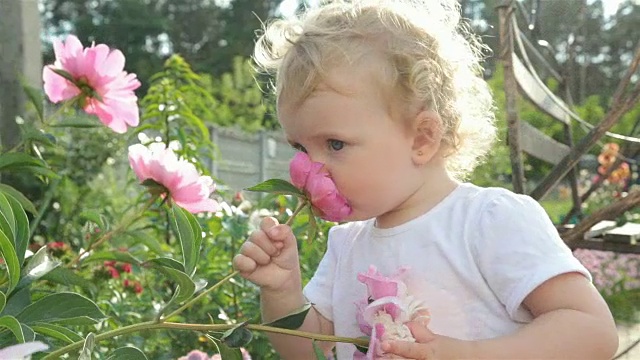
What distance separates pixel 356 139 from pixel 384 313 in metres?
0.31

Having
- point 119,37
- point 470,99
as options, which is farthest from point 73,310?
point 119,37

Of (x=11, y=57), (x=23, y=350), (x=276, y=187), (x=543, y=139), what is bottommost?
(x=11, y=57)

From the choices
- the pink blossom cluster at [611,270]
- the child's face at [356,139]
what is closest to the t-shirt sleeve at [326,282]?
the child's face at [356,139]

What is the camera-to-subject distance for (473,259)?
1.27 meters

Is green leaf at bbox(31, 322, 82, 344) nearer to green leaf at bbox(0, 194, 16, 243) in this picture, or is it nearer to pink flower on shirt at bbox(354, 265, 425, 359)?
green leaf at bbox(0, 194, 16, 243)

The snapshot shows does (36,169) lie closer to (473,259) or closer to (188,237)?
(188,237)

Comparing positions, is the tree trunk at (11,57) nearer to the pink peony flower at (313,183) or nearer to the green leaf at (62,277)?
the green leaf at (62,277)

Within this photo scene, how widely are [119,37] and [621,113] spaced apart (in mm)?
21521

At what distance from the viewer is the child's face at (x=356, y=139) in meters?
1.27

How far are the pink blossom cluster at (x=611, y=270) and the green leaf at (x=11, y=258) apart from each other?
4.13 meters

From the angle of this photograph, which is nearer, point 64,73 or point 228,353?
point 228,353

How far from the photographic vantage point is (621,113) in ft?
6.91

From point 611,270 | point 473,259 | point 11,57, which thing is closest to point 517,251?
point 473,259

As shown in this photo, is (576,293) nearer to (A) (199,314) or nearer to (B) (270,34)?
(B) (270,34)
